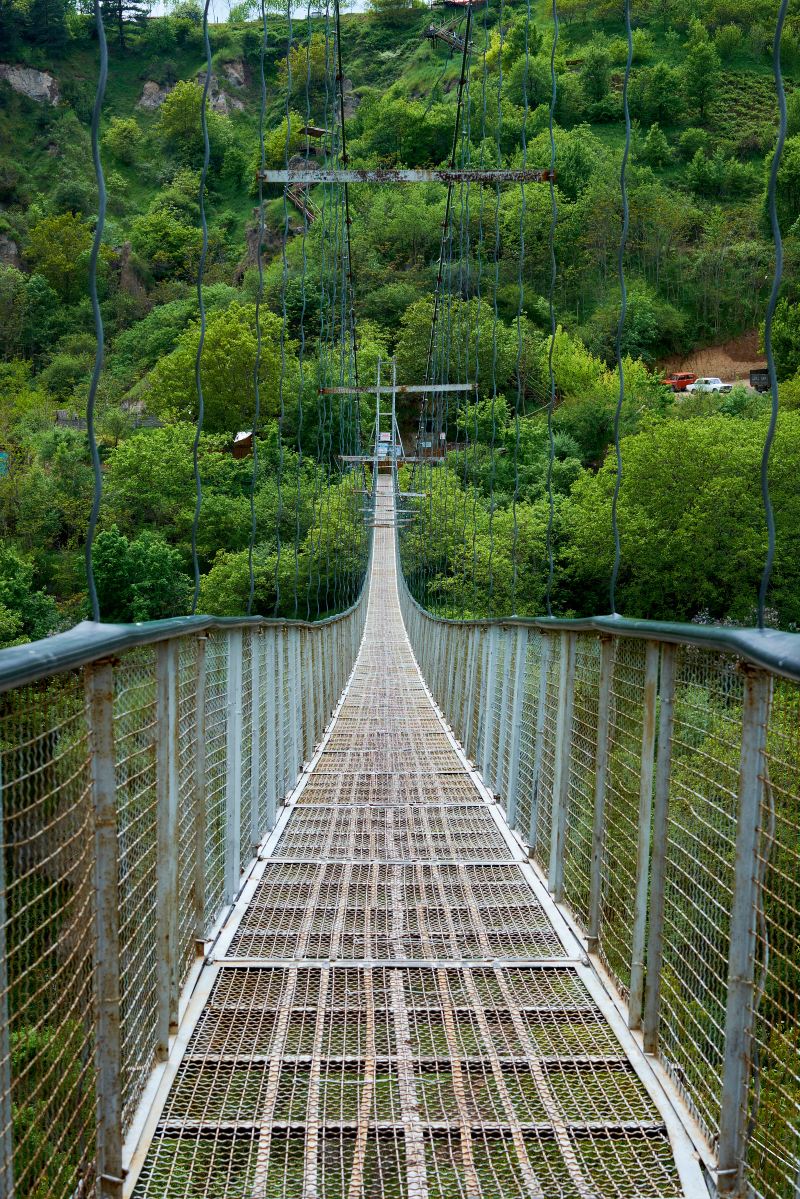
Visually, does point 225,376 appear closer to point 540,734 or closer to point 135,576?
point 135,576

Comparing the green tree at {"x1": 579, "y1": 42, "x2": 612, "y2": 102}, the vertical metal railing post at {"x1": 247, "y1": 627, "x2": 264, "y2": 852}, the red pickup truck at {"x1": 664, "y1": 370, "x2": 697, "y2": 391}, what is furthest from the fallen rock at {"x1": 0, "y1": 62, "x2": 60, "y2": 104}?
the vertical metal railing post at {"x1": 247, "y1": 627, "x2": 264, "y2": 852}

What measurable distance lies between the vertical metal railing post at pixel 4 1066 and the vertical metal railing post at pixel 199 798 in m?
1.21

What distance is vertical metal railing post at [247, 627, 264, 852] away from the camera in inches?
130

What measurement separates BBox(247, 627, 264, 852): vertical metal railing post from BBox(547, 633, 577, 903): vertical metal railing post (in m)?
0.89

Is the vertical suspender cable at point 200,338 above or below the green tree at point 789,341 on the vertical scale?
below

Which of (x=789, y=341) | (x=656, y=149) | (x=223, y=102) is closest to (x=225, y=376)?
(x=789, y=341)

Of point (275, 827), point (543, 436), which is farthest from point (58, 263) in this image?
point (275, 827)

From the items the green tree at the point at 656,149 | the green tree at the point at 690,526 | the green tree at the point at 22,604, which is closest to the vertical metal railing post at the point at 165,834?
the green tree at the point at 690,526

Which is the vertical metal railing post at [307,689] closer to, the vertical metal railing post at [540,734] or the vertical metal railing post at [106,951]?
the vertical metal railing post at [540,734]

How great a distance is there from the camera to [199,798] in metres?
2.31

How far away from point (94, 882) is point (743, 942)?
812 mm

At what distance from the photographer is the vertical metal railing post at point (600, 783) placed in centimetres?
231

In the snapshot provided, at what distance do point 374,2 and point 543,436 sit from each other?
5221 cm

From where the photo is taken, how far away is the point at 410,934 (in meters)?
2.60
